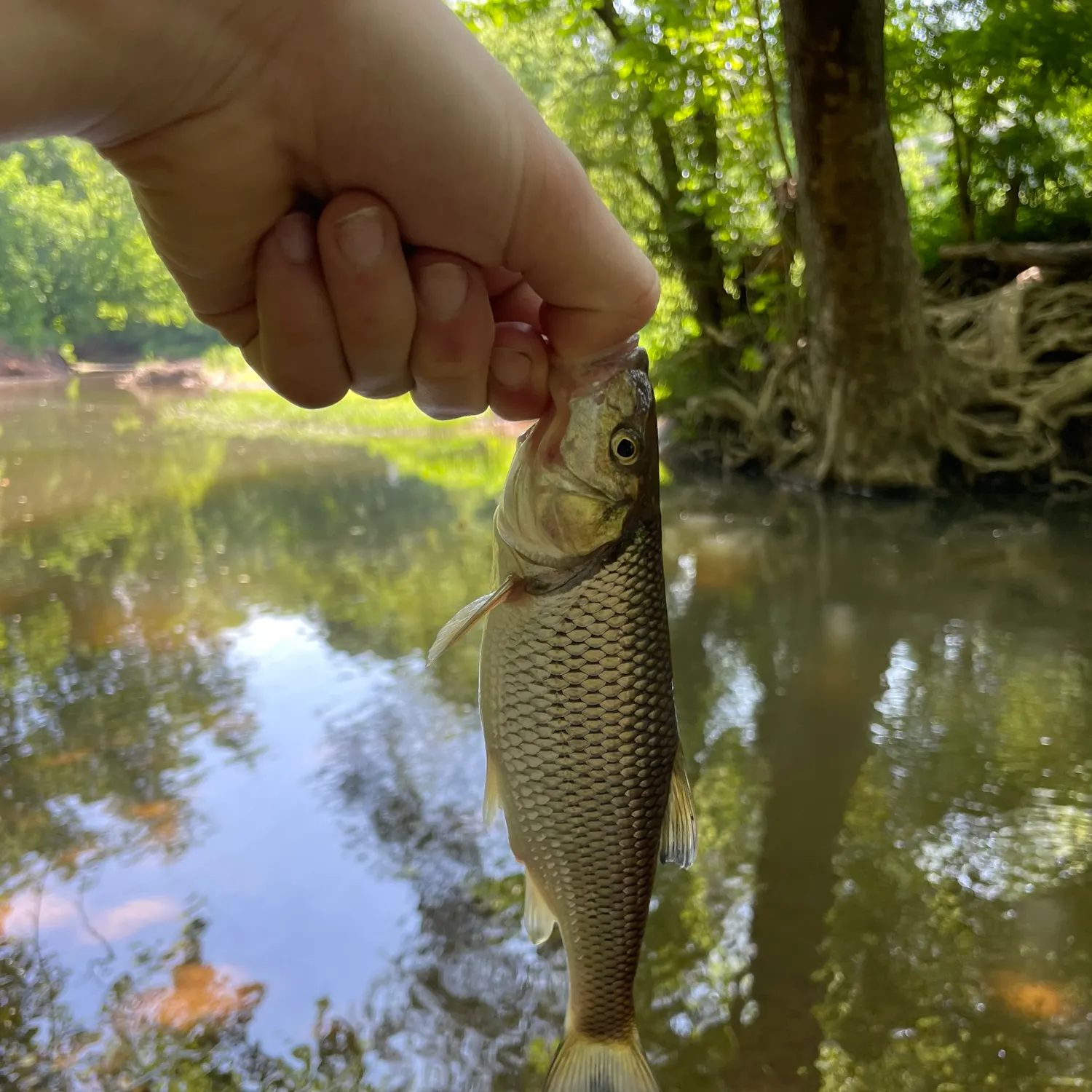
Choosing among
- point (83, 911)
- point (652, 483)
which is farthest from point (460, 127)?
point (83, 911)

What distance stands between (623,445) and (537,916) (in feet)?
2.37

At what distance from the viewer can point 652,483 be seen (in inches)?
46.8

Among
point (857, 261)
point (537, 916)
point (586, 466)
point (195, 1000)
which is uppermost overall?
point (857, 261)

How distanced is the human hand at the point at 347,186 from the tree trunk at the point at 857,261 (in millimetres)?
4701

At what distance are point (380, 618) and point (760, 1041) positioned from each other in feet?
9.36

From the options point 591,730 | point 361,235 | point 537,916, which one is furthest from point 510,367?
point 537,916

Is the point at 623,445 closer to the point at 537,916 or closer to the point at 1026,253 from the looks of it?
the point at 537,916

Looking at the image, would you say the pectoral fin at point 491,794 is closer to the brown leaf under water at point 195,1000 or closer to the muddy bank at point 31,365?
the brown leaf under water at point 195,1000

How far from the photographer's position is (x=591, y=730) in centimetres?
117

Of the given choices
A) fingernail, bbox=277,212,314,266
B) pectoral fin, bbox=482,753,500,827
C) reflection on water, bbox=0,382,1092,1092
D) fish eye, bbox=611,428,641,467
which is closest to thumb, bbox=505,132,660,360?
fish eye, bbox=611,428,641,467

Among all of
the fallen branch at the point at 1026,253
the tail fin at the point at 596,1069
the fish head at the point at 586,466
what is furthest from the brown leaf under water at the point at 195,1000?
the fallen branch at the point at 1026,253

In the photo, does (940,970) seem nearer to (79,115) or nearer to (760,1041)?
(760,1041)

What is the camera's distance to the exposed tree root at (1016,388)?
21.6 ft

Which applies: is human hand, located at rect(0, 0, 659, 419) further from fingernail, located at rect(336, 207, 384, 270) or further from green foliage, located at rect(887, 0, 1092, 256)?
green foliage, located at rect(887, 0, 1092, 256)
